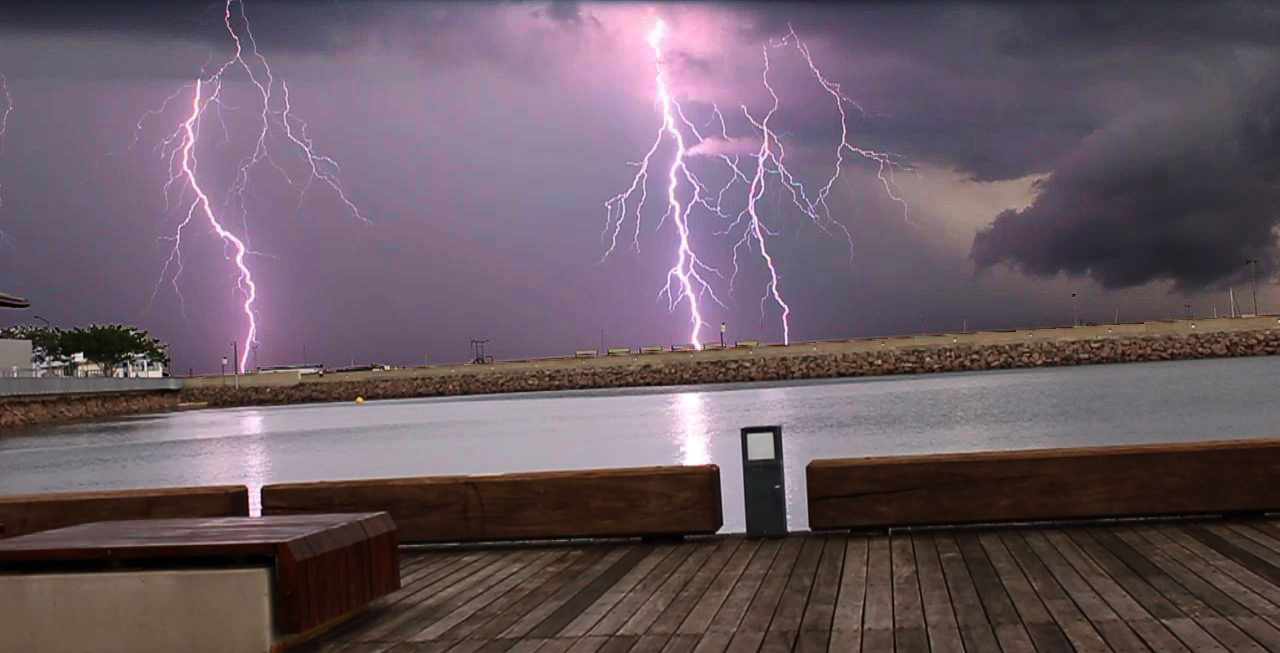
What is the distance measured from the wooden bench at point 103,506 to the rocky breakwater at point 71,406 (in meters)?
94.6

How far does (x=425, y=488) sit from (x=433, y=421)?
72.2m

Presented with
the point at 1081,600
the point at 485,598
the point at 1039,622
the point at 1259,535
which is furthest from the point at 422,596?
the point at 1259,535

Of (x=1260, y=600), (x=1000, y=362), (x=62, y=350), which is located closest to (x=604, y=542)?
(x=1260, y=600)

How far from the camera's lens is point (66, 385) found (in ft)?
327

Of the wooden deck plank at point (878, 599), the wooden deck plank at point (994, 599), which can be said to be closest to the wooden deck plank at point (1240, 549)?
the wooden deck plank at point (994, 599)

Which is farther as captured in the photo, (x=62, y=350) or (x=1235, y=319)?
(x=1235, y=319)

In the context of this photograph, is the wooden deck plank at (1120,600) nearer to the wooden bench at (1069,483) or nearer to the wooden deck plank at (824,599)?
the wooden bench at (1069,483)

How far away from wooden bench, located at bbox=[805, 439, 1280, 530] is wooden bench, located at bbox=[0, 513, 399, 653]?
4161mm

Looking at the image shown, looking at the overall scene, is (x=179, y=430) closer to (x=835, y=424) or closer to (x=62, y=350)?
(x=835, y=424)

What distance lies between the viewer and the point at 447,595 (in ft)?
25.7

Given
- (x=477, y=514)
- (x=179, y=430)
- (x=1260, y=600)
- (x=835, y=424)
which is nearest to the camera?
(x=1260, y=600)

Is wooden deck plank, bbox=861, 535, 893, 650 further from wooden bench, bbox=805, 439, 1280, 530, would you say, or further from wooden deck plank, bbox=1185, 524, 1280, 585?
wooden deck plank, bbox=1185, 524, 1280, 585

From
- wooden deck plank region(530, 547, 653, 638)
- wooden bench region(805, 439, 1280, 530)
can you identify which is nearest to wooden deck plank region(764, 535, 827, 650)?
wooden bench region(805, 439, 1280, 530)

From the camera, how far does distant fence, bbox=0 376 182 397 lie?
91.3 metres
